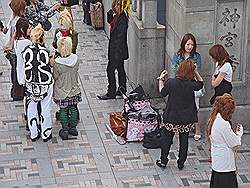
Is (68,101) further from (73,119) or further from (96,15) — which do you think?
(96,15)

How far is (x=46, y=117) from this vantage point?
12086 millimetres

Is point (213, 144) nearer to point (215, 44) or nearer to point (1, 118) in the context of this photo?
point (215, 44)

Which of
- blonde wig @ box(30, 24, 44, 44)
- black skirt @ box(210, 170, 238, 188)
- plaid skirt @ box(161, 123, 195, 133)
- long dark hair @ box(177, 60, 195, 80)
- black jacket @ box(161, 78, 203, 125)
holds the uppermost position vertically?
blonde wig @ box(30, 24, 44, 44)

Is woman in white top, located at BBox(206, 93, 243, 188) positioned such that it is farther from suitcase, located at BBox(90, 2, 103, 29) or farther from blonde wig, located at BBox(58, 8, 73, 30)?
suitcase, located at BBox(90, 2, 103, 29)

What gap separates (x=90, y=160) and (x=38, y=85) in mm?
1309

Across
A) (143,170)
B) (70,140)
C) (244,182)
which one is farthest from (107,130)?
(244,182)

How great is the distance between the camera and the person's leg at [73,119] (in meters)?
12.3

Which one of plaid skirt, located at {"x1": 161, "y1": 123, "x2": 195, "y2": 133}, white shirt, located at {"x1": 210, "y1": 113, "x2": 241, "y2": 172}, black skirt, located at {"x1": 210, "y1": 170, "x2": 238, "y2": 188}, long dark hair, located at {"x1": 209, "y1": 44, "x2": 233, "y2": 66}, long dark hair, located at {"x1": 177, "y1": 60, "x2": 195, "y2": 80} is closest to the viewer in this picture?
white shirt, located at {"x1": 210, "y1": 113, "x2": 241, "y2": 172}

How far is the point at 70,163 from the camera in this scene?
455 inches

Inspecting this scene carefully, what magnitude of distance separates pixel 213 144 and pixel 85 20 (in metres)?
7.90

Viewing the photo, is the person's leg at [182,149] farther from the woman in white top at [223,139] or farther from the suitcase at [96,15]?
→ the suitcase at [96,15]

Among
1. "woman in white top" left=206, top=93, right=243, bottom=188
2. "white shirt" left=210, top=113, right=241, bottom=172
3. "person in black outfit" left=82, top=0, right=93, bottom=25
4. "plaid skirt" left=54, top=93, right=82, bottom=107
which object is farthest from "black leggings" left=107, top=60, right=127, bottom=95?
"white shirt" left=210, top=113, right=241, bottom=172

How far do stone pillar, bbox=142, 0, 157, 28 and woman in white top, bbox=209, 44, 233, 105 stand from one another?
1924 millimetres

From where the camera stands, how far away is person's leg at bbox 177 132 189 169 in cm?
1111
